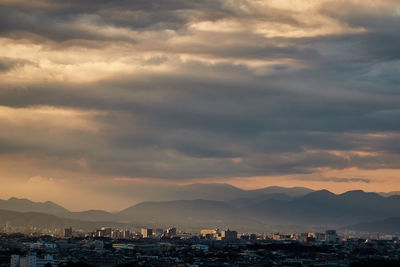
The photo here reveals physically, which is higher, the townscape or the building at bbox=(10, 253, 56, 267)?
the townscape

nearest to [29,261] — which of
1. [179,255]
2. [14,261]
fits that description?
[14,261]

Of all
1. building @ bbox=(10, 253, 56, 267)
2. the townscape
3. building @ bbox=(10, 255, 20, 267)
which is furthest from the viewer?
the townscape

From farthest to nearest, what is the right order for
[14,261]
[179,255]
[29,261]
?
[179,255] → [14,261] → [29,261]

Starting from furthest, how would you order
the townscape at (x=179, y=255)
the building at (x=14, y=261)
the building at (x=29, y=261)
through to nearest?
the townscape at (x=179, y=255), the building at (x=14, y=261), the building at (x=29, y=261)

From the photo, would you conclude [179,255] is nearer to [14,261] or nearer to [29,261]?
[14,261]

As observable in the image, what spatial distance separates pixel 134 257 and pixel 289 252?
3446 centimetres

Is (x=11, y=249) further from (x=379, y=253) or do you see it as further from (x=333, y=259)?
(x=379, y=253)

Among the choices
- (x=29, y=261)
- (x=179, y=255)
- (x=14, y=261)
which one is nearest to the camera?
(x=29, y=261)

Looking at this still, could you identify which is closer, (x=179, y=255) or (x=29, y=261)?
(x=29, y=261)

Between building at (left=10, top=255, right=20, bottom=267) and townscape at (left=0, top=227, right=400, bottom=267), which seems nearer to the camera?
building at (left=10, top=255, right=20, bottom=267)

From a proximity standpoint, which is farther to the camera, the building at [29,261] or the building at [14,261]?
the building at [14,261]

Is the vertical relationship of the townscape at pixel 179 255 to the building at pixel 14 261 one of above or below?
above

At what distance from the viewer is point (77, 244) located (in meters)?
194

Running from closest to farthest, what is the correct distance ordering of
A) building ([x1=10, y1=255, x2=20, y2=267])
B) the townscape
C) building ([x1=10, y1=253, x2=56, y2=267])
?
building ([x1=10, y1=253, x2=56, y2=267]) < building ([x1=10, y1=255, x2=20, y2=267]) < the townscape
